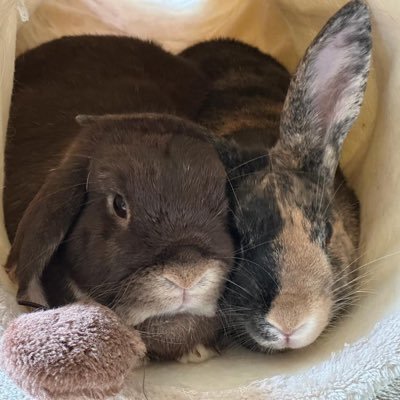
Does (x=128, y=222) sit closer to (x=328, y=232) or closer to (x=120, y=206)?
(x=120, y=206)

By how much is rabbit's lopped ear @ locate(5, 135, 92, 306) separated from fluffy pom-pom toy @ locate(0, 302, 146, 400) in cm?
12

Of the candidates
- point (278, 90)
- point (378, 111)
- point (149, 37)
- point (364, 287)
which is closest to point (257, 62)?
point (278, 90)

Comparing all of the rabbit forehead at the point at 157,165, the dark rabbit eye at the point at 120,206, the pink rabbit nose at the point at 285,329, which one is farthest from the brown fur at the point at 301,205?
the dark rabbit eye at the point at 120,206

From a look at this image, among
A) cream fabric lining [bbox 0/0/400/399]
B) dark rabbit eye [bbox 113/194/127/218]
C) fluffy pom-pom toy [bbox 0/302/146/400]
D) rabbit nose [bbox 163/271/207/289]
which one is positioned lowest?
cream fabric lining [bbox 0/0/400/399]

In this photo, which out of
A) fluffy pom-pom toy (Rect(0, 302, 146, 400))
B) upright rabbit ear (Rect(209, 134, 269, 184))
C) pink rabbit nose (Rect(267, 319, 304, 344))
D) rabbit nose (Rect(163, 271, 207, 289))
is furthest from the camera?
upright rabbit ear (Rect(209, 134, 269, 184))

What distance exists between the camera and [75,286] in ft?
4.23

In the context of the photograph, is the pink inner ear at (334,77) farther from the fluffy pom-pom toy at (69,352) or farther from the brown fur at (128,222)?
the fluffy pom-pom toy at (69,352)

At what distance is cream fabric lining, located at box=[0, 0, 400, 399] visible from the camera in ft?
4.21

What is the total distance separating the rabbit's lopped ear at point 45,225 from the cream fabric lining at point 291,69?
7 cm

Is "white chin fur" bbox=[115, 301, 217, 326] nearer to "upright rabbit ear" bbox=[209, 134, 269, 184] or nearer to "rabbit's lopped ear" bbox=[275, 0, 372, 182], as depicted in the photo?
"upright rabbit ear" bbox=[209, 134, 269, 184]

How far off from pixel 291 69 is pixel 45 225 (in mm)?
1458

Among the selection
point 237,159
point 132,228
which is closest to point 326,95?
point 237,159

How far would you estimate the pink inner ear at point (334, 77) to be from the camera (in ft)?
4.93

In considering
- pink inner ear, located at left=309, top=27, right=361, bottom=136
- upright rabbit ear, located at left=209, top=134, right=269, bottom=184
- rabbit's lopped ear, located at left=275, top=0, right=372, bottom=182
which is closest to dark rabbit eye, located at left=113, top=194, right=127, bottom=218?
upright rabbit ear, located at left=209, top=134, right=269, bottom=184
